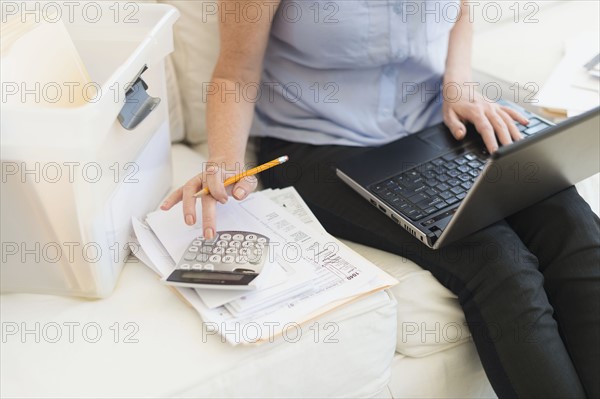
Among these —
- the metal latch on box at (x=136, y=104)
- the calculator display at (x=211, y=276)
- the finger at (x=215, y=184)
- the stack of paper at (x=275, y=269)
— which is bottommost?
the stack of paper at (x=275, y=269)

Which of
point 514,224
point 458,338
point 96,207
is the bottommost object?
point 458,338

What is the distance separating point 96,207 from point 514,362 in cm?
60

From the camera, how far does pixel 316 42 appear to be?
1124 mm

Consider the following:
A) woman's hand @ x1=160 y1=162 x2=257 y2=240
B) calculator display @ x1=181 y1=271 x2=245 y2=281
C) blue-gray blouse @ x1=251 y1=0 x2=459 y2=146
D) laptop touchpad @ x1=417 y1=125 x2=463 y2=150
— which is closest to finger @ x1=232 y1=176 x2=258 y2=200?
woman's hand @ x1=160 y1=162 x2=257 y2=240

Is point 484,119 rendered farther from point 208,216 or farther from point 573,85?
point 208,216

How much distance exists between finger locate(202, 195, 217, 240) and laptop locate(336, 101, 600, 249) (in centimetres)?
26

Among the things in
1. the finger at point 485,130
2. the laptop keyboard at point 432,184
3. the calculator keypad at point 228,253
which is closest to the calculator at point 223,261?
the calculator keypad at point 228,253

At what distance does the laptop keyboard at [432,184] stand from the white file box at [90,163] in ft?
1.26

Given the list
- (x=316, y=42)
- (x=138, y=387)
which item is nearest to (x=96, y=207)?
(x=138, y=387)

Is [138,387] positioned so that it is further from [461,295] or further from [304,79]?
[304,79]

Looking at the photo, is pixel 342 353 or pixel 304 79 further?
pixel 304 79

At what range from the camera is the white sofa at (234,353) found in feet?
2.62

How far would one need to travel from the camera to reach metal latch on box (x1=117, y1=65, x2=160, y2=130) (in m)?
0.87

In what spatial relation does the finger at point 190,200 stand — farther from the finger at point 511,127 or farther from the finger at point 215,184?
the finger at point 511,127
